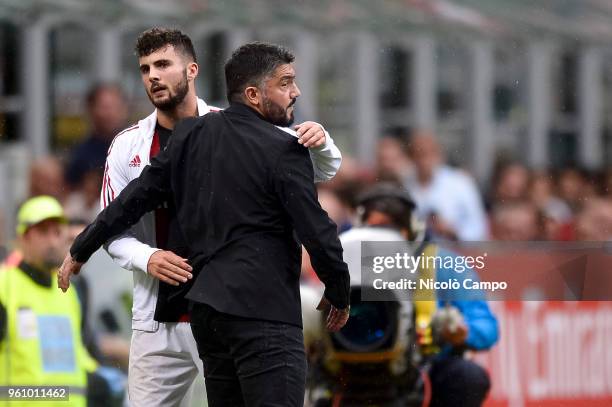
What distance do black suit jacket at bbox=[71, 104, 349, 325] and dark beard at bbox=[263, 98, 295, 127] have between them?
0.12ft

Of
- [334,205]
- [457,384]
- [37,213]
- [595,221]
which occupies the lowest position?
[457,384]

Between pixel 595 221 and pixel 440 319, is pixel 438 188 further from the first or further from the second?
pixel 440 319

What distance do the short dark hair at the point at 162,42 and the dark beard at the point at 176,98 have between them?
4.1 inches

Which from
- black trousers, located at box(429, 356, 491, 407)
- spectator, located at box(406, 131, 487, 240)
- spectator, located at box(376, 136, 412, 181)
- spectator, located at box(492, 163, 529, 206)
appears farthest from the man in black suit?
spectator, located at box(492, 163, 529, 206)

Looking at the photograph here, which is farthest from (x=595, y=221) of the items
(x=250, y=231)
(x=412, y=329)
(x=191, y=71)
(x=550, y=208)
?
(x=250, y=231)

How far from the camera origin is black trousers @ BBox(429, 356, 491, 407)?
6801 mm

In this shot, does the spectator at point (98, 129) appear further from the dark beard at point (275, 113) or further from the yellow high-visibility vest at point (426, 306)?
the dark beard at point (275, 113)

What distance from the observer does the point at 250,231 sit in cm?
502

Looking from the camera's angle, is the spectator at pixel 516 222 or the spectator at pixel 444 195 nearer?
the spectator at pixel 516 222

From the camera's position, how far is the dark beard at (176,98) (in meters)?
5.51

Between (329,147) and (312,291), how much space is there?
183 centimetres

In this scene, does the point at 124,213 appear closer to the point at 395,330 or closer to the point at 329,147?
the point at 329,147

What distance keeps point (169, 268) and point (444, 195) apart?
4.66m

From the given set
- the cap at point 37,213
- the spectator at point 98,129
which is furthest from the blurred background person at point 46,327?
the spectator at point 98,129
